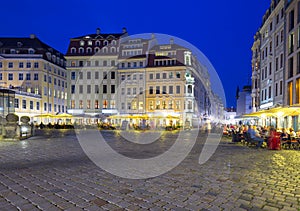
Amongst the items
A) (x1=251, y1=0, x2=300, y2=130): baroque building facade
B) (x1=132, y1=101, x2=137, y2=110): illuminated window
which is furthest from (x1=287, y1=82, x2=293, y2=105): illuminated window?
(x1=132, y1=101, x2=137, y2=110): illuminated window

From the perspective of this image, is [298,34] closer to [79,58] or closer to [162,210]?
[162,210]

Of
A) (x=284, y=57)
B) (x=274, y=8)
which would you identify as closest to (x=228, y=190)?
(x=284, y=57)

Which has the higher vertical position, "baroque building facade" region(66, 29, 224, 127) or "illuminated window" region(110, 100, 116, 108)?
"baroque building facade" region(66, 29, 224, 127)

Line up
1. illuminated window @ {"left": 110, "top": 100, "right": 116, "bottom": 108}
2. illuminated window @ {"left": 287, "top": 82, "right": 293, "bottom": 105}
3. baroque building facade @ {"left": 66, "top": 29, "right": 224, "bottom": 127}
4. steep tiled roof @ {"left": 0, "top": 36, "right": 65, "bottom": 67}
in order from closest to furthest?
illuminated window @ {"left": 287, "top": 82, "right": 293, "bottom": 105}
baroque building facade @ {"left": 66, "top": 29, "right": 224, "bottom": 127}
steep tiled roof @ {"left": 0, "top": 36, "right": 65, "bottom": 67}
illuminated window @ {"left": 110, "top": 100, "right": 116, "bottom": 108}

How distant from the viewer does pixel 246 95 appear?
6203 centimetres

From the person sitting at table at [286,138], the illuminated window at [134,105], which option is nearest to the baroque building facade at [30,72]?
the illuminated window at [134,105]

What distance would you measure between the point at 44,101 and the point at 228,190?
54.8 metres

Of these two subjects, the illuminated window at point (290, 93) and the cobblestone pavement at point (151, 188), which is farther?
the illuminated window at point (290, 93)

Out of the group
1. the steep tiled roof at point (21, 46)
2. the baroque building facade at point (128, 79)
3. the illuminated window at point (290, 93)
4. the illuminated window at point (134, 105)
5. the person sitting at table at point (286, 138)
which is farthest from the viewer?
the illuminated window at point (134, 105)

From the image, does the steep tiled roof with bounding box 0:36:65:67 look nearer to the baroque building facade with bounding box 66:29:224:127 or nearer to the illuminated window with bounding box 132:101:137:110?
the baroque building facade with bounding box 66:29:224:127

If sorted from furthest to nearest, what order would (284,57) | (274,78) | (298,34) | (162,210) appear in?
(274,78), (284,57), (298,34), (162,210)

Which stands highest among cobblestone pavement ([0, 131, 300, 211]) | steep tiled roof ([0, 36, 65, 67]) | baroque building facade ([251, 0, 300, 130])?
steep tiled roof ([0, 36, 65, 67])

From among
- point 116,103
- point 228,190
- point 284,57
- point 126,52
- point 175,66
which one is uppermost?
point 126,52

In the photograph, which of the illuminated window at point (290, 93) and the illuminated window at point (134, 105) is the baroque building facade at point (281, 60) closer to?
the illuminated window at point (290, 93)
